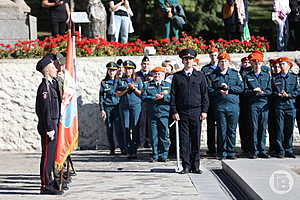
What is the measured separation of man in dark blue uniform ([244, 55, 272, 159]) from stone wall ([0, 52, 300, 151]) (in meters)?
2.46

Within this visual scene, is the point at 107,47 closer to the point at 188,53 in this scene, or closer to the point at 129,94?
the point at 129,94

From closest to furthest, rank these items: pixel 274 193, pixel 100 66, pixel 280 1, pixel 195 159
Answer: pixel 274 193
pixel 195 159
pixel 100 66
pixel 280 1

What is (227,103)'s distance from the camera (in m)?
14.9

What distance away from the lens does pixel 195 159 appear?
1319 centimetres

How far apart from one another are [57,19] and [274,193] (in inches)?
416

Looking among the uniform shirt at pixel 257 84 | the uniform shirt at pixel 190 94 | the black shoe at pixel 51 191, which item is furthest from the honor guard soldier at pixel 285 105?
the black shoe at pixel 51 191

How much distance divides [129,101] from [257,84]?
2.57 metres

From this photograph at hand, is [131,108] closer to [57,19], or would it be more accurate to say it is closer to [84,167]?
[84,167]

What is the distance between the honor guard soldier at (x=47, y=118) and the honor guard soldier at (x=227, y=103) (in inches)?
165

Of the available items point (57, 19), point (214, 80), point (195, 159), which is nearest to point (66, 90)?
point (195, 159)

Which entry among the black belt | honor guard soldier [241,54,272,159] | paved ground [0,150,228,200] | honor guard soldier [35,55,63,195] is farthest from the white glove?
the black belt

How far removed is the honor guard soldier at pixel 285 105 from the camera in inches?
589

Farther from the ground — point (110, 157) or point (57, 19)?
point (57, 19)

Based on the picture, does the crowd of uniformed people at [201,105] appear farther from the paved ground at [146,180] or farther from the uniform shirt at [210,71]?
the paved ground at [146,180]
